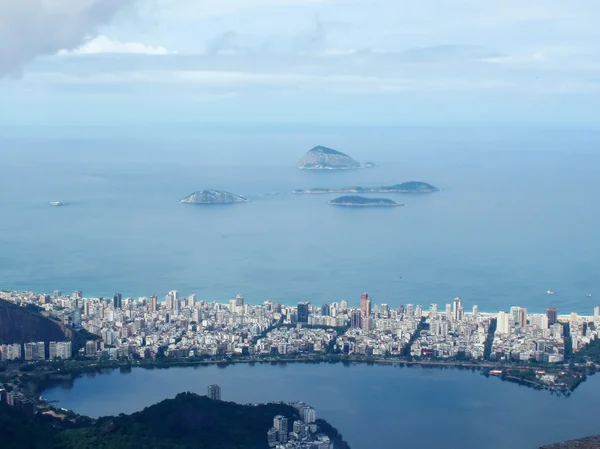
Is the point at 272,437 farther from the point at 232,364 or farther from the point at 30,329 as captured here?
the point at 30,329

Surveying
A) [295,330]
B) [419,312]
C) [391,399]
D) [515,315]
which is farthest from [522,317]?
[391,399]

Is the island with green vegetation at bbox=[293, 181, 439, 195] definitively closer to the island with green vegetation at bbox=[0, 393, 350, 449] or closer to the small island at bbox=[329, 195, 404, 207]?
the small island at bbox=[329, 195, 404, 207]

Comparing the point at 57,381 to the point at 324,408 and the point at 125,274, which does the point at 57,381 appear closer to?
the point at 324,408

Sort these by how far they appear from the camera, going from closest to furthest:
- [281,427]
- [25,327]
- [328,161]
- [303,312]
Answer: [281,427], [25,327], [303,312], [328,161]

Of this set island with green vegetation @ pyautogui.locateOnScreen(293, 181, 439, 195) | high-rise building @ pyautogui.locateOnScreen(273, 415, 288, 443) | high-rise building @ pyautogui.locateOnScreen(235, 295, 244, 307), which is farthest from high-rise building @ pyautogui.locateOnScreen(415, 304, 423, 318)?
island with green vegetation @ pyautogui.locateOnScreen(293, 181, 439, 195)

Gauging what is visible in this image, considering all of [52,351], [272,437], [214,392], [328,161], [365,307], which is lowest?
[272,437]

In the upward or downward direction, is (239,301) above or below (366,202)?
below

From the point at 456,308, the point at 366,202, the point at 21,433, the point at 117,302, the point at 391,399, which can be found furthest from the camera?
the point at 366,202
